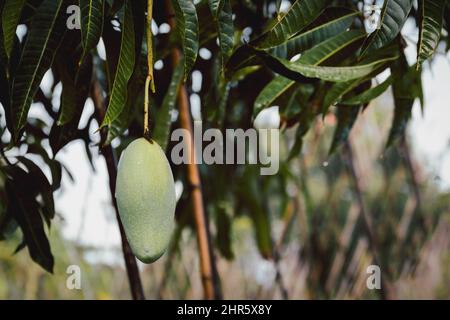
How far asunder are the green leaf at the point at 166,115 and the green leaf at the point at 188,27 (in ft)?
0.93

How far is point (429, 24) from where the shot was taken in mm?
587

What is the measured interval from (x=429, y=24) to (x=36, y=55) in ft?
1.19

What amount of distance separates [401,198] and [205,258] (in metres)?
2.85

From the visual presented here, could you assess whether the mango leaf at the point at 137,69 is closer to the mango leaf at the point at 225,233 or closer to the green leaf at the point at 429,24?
the green leaf at the point at 429,24

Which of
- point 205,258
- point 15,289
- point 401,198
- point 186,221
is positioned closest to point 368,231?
point 186,221

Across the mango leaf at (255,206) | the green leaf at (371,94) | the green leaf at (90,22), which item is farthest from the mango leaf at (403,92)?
the mango leaf at (255,206)

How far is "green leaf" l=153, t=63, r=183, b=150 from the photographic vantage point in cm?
87

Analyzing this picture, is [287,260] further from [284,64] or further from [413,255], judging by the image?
[284,64]

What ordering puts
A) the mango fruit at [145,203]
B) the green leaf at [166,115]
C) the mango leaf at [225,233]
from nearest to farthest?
the mango fruit at [145,203] → the green leaf at [166,115] → the mango leaf at [225,233]

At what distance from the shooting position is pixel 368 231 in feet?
5.11

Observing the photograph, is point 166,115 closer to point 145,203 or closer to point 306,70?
point 306,70

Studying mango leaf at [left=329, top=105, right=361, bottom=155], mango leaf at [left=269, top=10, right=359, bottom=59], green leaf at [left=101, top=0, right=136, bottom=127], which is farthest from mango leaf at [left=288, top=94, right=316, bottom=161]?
green leaf at [left=101, top=0, right=136, bottom=127]

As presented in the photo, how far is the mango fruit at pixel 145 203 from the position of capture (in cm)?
50

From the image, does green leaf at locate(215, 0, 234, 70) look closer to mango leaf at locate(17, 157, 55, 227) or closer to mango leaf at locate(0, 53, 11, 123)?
mango leaf at locate(0, 53, 11, 123)
